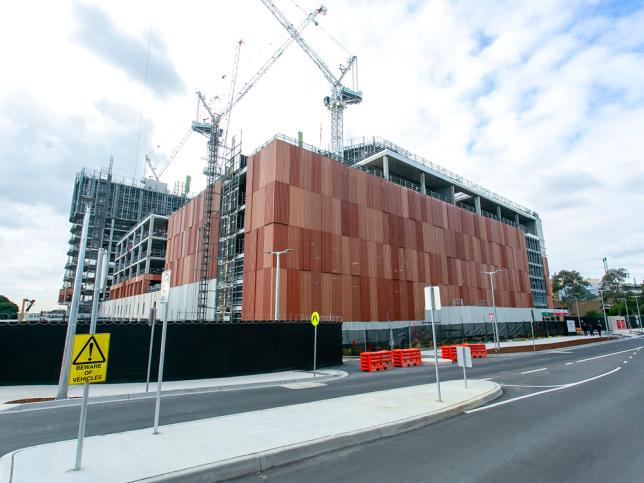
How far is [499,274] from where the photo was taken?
208ft

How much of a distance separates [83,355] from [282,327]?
14.8 meters

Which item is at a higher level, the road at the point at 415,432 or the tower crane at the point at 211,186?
the tower crane at the point at 211,186

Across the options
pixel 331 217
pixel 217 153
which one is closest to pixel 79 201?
pixel 217 153

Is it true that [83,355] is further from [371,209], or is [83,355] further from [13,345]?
[371,209]

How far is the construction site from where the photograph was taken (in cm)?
3334

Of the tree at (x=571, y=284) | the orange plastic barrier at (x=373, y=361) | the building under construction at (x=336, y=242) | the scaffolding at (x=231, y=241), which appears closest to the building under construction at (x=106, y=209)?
the building under construction at (x=336, y=242)

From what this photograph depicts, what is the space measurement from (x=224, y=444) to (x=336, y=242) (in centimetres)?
3263

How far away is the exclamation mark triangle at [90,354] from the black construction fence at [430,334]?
25.1m

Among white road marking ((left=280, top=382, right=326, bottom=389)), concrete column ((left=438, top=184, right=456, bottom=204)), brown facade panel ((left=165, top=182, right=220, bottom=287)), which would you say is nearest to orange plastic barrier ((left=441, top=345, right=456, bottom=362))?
white road marking ((left=280, top=382, right=326, bottom=389))

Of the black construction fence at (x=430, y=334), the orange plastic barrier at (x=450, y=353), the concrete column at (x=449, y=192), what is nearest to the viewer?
the orange plastic barrier at (x=450, y=353)

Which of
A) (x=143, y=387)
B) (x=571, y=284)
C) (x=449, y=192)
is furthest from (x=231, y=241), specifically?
(x=571, y=284)

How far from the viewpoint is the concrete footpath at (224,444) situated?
5.12 metres

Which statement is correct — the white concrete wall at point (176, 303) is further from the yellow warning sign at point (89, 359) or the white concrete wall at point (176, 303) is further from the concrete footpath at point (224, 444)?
the yellow warning sign at point (89, 359)

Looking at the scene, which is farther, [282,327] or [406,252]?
[406,252]
